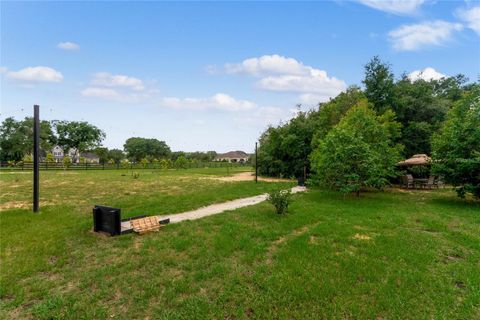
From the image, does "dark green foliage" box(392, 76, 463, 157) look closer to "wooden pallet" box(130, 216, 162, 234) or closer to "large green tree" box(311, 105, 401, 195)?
"large green tree" box(311, 105, 401, 195)

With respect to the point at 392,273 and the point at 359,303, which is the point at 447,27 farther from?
the point at 359,303

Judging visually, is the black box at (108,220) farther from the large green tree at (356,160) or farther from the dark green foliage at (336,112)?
the dark green foliage at (336,112)

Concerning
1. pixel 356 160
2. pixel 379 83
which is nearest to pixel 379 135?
pixel 356 160

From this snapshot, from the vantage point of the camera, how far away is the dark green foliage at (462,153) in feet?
31.1

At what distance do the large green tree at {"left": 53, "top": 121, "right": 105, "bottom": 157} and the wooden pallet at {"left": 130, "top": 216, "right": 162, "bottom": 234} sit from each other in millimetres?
55169

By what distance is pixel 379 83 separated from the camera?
17000 mm

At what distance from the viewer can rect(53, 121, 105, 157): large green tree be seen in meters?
51.2

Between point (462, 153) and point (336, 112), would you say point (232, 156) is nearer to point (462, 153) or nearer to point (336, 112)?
point (336, 112)

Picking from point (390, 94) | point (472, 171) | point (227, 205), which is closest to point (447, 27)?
point (472, 171)

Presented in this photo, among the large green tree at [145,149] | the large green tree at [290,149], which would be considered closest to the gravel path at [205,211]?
the large green tree at [290,149]

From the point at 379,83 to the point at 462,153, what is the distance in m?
8.65

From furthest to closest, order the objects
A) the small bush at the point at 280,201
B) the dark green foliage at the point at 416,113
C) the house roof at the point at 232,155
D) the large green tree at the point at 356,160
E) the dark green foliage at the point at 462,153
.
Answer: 1. the house roof at the point at 232,155
2. the dark green foliage at the point at 416,113
3. the large green tree at the point at 356,160
4. the dark green foliage at the point at 462,153
5. the small bush at the point at 280,201

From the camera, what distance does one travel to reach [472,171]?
31.3 ft

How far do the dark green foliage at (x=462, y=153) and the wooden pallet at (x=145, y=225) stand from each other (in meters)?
10.5
